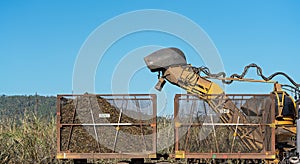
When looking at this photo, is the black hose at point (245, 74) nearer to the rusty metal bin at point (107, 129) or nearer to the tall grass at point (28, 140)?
the rusty metal bin at point (107, 129)

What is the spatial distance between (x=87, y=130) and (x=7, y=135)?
3422 millimetres

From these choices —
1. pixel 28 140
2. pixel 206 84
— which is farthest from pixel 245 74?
pixel 28 140

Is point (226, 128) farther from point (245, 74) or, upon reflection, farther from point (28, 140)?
point (28, 140)

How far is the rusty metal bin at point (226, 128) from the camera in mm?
10273

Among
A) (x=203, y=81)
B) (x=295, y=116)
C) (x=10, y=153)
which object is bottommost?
(x=10, y=153)

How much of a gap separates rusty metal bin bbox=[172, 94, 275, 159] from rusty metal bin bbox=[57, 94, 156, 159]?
0.60 metres

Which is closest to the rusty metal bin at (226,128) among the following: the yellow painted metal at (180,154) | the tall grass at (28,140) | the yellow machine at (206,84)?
the yellow painted metal at (180,154)

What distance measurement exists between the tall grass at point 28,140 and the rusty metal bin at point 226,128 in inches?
137

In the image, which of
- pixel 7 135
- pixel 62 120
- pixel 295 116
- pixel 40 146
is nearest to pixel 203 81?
pixel 295 116

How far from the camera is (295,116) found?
1124 centimetres

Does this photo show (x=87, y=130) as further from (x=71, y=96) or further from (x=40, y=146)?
(x=40, y=146)

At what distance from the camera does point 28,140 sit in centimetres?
1282

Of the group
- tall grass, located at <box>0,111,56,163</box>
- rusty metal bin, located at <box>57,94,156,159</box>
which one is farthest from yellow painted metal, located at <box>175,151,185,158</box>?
tall grass, located at <box>0,111,56,163</box>

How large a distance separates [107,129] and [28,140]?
3.05 m
